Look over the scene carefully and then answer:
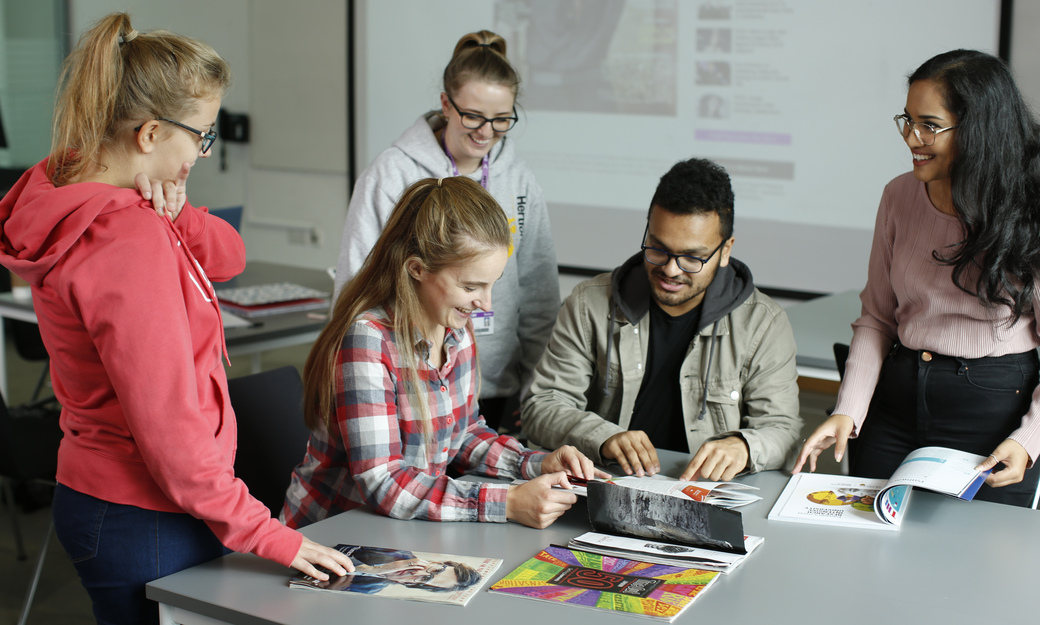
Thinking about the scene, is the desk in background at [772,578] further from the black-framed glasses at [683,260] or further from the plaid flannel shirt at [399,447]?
the black-framed glasses at [683,260]

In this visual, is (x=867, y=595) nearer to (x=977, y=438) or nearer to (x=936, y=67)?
(x=977, y=438)

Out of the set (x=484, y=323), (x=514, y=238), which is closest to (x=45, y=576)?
(x=484, y=323)

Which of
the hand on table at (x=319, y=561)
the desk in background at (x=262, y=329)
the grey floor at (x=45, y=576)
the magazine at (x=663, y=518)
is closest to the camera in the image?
the hand on table at (x=319, y=561)

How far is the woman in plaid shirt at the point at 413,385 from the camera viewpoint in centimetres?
139

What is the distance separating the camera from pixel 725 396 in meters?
1.84

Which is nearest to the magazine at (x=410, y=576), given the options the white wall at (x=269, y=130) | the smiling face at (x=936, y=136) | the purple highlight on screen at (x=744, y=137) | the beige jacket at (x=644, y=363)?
the beige jacket at (x=644, y=363)

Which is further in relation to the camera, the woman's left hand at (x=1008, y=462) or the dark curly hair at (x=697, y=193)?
the dark curly hair at (x=697, y=193)

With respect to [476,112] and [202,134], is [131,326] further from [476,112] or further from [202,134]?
[476,112]

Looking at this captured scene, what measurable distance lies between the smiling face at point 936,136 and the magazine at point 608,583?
2.84ft

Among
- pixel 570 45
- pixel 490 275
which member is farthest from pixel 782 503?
pixel 570 45

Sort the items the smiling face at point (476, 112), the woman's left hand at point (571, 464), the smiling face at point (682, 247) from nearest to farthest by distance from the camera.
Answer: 1. the woman's left hand at point (571, 464)
2. the smiling face at point (682, 247)
3. the smiling face at point (476, 112)

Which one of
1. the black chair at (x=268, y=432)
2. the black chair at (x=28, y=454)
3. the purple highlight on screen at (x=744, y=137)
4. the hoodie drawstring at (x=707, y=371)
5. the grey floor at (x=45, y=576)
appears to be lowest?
the grey floor at (x=45, y=576)

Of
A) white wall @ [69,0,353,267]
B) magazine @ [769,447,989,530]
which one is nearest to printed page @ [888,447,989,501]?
magazine @ [769,447,989,530]

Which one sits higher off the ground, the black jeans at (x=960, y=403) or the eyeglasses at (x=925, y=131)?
the eyeglasses at (x=925, y=131)
